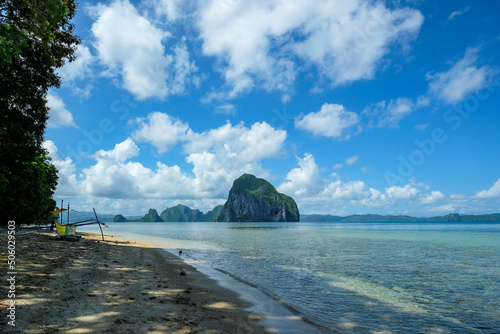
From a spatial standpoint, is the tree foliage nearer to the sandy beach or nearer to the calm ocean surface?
the sandy beach

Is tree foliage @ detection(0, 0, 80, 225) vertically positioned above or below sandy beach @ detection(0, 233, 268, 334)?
above

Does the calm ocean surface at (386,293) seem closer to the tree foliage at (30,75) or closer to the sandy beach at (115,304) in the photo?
the sandy beach at (115,304)

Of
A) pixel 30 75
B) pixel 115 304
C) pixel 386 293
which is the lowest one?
pixel 386 293

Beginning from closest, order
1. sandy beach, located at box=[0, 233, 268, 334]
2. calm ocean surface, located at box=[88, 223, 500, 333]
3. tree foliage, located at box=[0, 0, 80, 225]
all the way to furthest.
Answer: sandy beach, located at box=[0, 233, 268, 334]
calm ocean surface, located at box=[88, 223, 500, 333]
tree foliage, located at box=[0, 0, 80, 225]

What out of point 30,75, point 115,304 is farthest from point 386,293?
point 30,75

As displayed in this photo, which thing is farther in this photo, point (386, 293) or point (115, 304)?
point (386, 293)

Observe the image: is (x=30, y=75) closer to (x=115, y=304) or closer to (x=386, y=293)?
(x=115, y=304)

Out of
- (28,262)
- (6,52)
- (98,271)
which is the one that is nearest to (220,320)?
(98,271)

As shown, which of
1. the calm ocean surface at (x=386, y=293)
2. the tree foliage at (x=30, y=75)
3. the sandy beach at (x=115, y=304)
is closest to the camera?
the sandy beach at (x=115, y=304)

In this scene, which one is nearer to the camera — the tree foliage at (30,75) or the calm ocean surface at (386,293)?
the calm ocean surface at (386,293)

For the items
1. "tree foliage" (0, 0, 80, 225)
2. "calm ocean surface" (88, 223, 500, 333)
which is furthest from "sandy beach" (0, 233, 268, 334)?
"tree foliage" (0, 0, 80, 225)

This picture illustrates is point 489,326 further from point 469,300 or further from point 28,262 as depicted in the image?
point 28,262

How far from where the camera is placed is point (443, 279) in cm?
1830

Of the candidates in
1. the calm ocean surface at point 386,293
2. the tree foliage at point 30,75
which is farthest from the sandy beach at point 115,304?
the tree foliage at point 30,75
